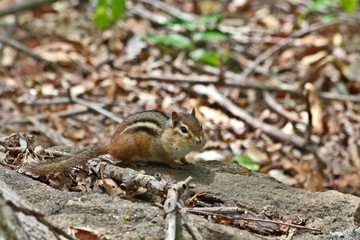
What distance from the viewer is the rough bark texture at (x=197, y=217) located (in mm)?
3121

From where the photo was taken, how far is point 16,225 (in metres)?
2.35

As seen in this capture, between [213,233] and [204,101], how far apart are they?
5.80m

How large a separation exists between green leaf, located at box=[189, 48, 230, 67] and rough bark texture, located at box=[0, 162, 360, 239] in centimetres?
504

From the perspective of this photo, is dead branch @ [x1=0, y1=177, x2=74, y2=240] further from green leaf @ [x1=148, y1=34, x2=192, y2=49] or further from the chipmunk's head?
green leaf @ [x1=148, y1=34, x2=192, y2=49]

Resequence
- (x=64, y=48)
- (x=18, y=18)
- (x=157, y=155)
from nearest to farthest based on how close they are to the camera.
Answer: (x=157, y=155)
(x=64, y=48)
(x=18, y=18)

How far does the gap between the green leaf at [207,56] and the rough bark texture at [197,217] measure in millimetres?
5043

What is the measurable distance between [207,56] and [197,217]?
21.8 ft

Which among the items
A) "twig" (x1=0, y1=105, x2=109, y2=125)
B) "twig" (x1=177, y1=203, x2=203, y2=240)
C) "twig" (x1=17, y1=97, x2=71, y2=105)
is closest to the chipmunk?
"twig" (x1=177, y1=203, x2=203, y2=240)

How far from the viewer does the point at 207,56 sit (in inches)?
379

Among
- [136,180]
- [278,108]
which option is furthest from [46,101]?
[136,180]

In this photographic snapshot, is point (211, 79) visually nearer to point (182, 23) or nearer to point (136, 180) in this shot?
point (182, 23)

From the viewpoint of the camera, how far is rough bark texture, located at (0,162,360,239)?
312 cm

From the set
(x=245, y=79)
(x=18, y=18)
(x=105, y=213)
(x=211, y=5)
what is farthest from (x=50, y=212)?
(x=211, y=5)

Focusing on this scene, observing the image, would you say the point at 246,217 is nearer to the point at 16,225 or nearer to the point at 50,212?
the point at 50,212
